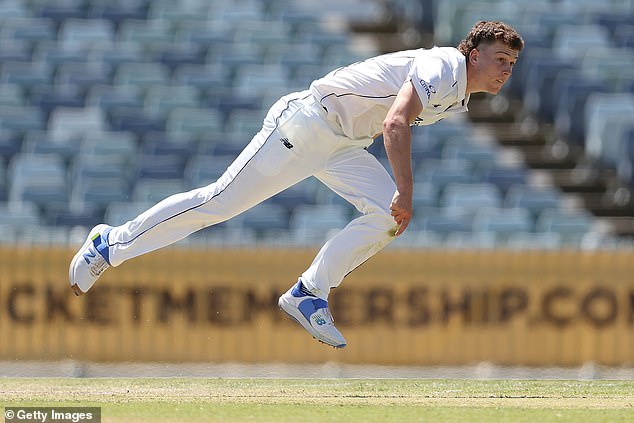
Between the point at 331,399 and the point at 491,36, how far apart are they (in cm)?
200

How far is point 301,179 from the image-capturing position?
22.0 feet

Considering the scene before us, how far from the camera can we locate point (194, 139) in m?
14.1

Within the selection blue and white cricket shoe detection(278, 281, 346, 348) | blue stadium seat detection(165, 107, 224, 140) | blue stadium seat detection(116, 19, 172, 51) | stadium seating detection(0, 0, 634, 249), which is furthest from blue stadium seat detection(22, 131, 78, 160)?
blue and white cricket shoe detection(278, 281, 346, 348)

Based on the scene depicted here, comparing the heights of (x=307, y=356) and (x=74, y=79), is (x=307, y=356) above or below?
below

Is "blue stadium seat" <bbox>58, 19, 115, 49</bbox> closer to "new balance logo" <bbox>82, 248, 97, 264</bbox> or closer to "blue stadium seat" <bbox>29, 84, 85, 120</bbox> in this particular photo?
"blue stadium seat" <bbox>29, 84, 85, 120</bbox>

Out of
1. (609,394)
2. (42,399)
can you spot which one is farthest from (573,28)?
(42,399)

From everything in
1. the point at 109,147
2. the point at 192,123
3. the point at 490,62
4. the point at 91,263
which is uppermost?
the point at 192,123

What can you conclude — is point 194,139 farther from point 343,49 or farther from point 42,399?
point 42,399

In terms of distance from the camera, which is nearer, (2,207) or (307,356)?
(307,356)

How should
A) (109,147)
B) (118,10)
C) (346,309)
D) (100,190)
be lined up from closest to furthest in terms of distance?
1. (346,309)
2. (100,190)
3. (109,147)
4. (118,10)

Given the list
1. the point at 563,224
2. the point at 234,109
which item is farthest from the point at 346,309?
the point at 234,109

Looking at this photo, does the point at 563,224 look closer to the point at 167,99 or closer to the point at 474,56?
the point at 167,99

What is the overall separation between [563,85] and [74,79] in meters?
5.76

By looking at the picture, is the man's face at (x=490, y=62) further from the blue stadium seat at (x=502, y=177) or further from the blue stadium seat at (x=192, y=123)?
the blue stadium seat at (x=192, y=123)
